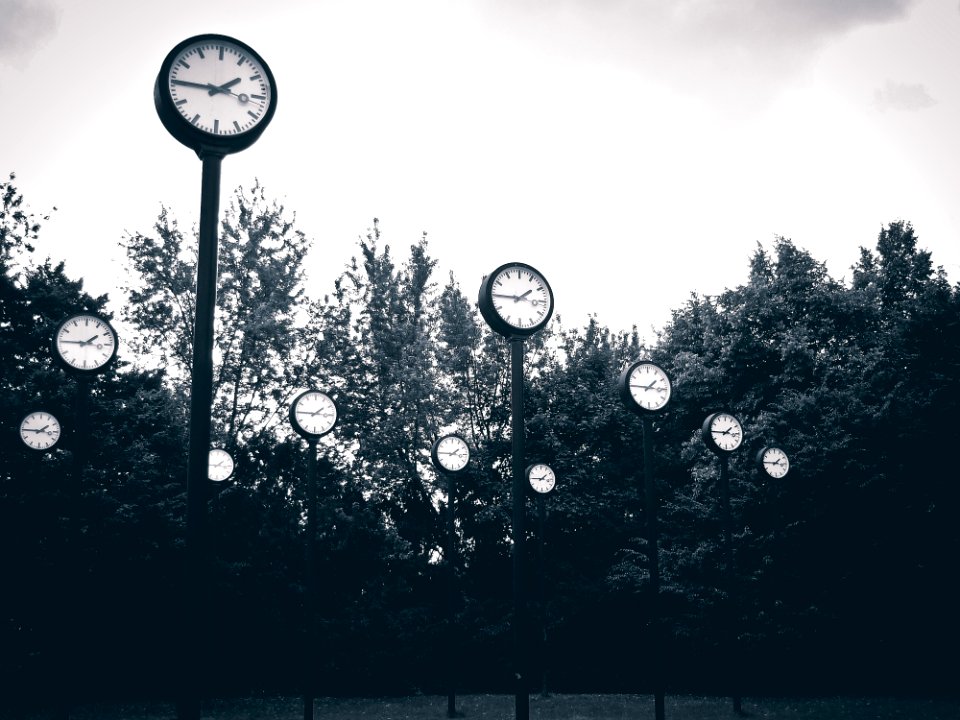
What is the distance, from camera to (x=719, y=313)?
24.5m

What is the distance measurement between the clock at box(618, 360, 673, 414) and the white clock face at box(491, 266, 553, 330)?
302cm

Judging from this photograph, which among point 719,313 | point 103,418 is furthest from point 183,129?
point 719,313

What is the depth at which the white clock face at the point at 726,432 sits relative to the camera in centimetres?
1352

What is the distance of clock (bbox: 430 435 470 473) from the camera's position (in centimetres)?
1480

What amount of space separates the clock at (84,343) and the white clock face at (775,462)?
1290 cm

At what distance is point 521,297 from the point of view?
704cm

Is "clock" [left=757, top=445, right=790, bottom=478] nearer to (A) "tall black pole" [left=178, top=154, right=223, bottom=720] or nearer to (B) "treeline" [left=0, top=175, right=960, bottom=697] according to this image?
(B) "treeline" [left=0, top=175, right=960, bottom=697]

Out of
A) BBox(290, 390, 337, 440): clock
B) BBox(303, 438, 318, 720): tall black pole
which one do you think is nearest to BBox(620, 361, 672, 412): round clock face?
BBox(290, 390, 337, 440): clock

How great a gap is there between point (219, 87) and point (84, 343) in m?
6.59

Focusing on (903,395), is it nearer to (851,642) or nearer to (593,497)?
(851,642)

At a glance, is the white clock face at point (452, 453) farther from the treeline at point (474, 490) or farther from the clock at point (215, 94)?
the clock at point (215, 94)

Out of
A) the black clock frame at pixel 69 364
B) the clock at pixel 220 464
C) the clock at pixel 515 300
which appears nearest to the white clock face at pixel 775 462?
the clock at pixel 515 300

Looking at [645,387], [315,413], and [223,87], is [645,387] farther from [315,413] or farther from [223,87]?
[223,87]

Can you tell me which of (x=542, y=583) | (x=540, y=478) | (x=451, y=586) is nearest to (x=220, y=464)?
(x=451, y=586)
